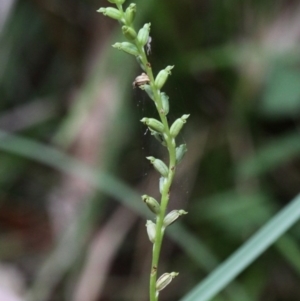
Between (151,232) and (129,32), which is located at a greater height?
(129,32)

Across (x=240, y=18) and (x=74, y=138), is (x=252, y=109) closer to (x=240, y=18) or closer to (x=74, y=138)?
(x=240, y=18)

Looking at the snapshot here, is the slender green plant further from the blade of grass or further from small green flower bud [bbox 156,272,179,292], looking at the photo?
the blade of grass

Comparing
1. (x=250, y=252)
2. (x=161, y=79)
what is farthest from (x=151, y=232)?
(x=250, y=252)

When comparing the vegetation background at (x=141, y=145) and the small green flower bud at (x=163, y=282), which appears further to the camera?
the vegetation background at (x=141, y=145)

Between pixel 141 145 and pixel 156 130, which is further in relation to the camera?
pixel 141 145

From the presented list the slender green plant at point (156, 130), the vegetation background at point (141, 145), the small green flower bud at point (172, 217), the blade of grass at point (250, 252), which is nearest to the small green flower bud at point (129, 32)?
the slender green plant at point (156, 130)

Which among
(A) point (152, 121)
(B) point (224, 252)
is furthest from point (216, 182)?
(A) point (152, 121)

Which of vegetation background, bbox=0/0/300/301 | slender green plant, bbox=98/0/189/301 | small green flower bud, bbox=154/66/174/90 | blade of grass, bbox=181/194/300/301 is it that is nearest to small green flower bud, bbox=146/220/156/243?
slender green plant, bbox=98/0/189/301

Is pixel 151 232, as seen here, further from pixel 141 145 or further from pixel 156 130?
pixel 141 145

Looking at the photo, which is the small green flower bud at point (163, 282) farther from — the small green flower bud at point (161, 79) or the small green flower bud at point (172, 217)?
the small green flower bud at point (161, 79)
